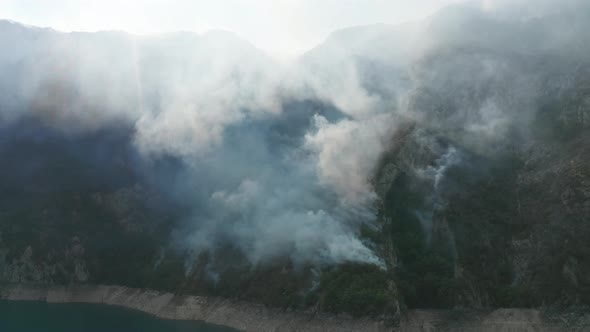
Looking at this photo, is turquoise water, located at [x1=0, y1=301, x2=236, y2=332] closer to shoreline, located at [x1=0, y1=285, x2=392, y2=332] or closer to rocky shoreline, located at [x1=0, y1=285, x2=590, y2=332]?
shoreline, located at [x1=0, y1=285, x2=392, y2=332]

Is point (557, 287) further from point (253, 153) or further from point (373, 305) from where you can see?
point (253, 153)

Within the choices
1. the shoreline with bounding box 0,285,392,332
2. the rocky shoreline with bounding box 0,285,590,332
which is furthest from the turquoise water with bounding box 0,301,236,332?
the rocky shoreline with bounding box 0,285,590,332

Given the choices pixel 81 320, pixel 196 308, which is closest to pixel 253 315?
pixel 196 308

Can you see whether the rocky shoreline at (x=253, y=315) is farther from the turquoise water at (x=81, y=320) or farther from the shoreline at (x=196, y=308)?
the turquoise water at (x=81, y=320)

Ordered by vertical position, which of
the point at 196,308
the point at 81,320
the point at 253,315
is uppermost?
the point at 253,315

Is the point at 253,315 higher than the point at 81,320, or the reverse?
the point at 253,315

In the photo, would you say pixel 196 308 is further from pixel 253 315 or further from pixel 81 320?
pixel 81 320

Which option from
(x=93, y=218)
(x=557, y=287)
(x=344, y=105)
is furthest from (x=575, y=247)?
(x=93, y=218)
